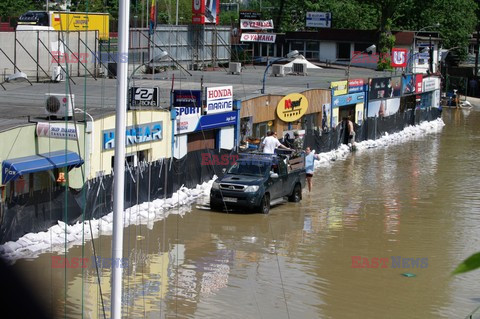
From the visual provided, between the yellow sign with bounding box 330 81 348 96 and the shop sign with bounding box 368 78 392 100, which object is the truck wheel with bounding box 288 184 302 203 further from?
the shop sign with bounding box 368 78 392 100

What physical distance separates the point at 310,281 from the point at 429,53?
156 ft

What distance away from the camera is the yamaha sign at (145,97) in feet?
80.6

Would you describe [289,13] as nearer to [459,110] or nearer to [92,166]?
[459,110]

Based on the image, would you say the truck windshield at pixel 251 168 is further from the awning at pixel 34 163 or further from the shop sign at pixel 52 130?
the shop sign at pixel 52 130

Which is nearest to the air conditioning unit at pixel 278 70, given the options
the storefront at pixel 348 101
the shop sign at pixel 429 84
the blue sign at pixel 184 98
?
the storefront at pixel 348 101

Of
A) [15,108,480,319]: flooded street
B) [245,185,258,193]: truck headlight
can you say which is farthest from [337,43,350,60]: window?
[245,185,258,193]: truck headlight

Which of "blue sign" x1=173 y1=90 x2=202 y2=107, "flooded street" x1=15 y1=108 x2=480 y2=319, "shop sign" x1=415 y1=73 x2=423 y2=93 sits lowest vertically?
"flooded street" x1=15 y1=108 x2=480 y2=319

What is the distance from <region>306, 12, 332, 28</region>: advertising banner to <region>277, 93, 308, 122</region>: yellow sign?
36.8 m

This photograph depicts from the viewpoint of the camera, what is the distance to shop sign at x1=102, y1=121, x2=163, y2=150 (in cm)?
2339

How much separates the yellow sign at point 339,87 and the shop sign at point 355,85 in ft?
2.08

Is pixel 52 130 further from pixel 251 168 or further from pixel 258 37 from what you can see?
pixel 258 37

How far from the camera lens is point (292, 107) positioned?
36.1 m

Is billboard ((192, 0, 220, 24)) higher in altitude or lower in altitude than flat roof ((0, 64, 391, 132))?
higher

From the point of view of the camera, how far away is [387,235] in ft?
72.9
